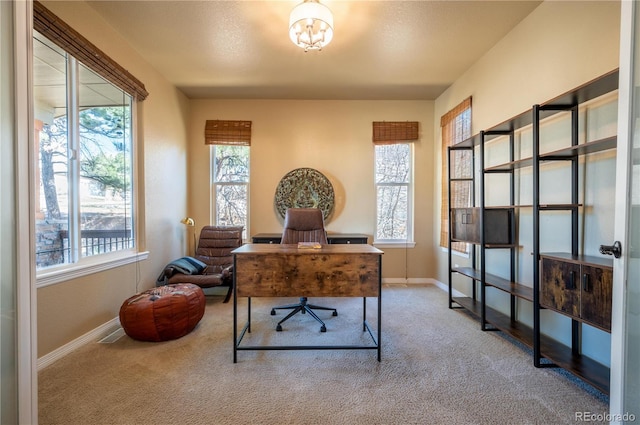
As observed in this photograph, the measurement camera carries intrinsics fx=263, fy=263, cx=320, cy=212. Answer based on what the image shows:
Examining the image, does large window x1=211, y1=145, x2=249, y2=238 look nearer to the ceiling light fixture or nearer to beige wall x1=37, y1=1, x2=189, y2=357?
beige wall x1=37, y1=1, x2=189, y2=357

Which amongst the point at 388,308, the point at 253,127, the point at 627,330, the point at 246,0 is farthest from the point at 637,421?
the point at 253,127

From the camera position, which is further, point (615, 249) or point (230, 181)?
point (230, 181)

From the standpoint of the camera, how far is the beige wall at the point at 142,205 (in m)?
2.00

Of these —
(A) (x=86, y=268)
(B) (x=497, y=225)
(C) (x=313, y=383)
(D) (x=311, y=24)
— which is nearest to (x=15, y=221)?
(A) (x=86, y=268)

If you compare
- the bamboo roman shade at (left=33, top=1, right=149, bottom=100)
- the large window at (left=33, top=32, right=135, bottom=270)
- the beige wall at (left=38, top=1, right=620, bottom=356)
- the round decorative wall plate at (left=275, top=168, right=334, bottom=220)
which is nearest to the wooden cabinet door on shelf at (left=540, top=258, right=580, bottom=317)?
the beige wall at (left=38, top=1, right=620, bottom=356)

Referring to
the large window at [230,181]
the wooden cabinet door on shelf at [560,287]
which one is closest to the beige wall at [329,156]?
the large window at [230,181]

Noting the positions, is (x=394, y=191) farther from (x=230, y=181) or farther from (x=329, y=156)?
(x=230, y=181)

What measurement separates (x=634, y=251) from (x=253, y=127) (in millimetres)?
4033

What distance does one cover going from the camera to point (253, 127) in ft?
13.3

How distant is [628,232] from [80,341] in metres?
3.60

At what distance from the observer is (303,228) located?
289cm

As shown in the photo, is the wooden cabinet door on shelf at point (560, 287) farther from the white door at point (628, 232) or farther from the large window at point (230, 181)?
the large window at point (230, 181)

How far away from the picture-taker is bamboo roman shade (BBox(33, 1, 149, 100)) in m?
1.78

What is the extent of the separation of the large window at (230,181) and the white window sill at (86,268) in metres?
1.39
